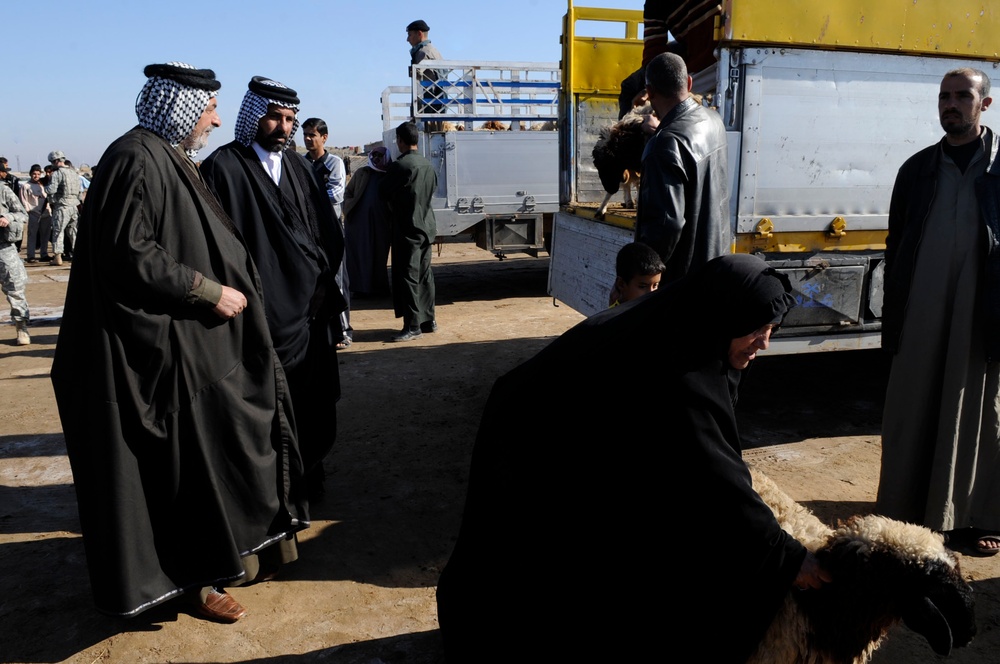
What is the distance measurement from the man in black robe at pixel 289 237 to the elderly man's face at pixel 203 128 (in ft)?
1.11

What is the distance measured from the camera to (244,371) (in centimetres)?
307

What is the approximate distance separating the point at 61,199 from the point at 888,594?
15.7m

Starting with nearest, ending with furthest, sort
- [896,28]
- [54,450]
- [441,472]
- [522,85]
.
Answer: [896,28], [441,472], [54,450], [522,85]

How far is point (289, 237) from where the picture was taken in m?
3.55

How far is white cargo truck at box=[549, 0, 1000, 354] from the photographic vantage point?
406cm

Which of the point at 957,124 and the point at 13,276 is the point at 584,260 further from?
the point at 13,276

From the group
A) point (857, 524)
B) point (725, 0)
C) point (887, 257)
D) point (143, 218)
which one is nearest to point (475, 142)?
point (725, 0)

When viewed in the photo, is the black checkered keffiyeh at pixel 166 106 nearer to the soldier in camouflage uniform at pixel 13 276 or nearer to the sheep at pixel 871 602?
the sheep at pixel 871 602

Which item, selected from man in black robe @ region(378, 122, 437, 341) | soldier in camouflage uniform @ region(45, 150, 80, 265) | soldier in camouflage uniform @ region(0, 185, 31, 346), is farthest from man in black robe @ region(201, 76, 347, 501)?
soldier in camouflage uniform @ region(45, 150, 80, 265)

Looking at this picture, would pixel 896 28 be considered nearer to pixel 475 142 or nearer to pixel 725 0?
pixel 725 0

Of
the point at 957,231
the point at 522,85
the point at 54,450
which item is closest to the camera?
the point at 957,231

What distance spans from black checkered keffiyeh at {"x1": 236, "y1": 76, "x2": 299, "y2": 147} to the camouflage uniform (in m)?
12.7

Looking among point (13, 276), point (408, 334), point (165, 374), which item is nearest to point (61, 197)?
point (13, 276)

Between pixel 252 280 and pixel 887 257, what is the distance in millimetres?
3000
